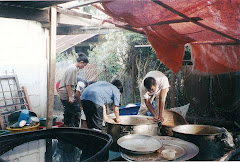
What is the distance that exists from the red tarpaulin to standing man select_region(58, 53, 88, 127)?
1628 mm

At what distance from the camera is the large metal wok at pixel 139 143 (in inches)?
110

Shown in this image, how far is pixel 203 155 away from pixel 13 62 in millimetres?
5603

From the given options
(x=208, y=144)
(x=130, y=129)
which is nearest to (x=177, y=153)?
(x=208, y=144)

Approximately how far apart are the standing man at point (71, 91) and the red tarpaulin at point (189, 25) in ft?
5.34

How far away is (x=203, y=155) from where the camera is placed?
9.60ft

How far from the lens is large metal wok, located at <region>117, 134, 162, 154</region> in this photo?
2.81 m

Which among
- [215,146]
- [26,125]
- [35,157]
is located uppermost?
[215,146]

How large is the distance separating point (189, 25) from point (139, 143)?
7.59ft

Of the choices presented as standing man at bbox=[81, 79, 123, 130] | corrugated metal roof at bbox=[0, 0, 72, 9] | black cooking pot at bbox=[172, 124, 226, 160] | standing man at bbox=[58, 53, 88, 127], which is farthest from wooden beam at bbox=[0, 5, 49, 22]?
black cooking pot at bbox=[172, 124, 226, 160]

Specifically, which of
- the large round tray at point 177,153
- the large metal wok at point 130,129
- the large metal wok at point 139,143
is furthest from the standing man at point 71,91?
the large round tray at point 177,153

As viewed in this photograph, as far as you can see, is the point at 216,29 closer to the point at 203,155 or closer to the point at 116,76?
the point at 203,155

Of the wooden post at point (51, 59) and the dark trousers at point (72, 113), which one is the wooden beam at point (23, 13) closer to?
the wooden post at point (51, 59)

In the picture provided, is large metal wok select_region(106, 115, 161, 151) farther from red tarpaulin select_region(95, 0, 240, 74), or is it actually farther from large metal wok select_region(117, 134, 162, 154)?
red tarpaulin select_region(95, 0, 240, 74)

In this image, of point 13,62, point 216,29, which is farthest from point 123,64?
point 216,29
